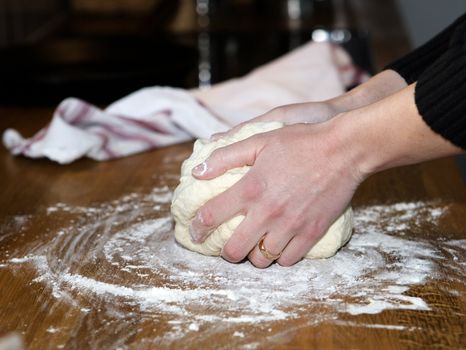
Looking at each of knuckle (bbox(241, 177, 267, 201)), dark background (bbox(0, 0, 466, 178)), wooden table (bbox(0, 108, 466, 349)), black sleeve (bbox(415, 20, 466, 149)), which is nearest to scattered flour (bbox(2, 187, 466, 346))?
wooden table (bbox(0, 108, 466, 349))

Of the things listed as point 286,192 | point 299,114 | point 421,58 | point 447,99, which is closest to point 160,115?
point 299,114

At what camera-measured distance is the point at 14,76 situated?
6.57 feet

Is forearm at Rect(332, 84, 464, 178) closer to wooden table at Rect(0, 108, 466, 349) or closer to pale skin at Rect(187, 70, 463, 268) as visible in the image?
pale skin at Rect(187, 70, 463, 268)

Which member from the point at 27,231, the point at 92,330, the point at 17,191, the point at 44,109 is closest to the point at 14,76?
the point at 44,109

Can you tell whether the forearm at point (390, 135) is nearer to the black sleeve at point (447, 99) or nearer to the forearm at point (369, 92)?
the black sleeve at point (447, 99)

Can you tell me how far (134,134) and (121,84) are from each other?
0.25m

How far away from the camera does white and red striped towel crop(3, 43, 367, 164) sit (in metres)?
1.75

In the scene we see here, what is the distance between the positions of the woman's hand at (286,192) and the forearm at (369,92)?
0.26 metres

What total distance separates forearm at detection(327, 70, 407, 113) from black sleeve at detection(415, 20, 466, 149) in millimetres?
300

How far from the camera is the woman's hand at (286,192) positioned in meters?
1.18

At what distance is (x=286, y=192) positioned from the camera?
1.18 m

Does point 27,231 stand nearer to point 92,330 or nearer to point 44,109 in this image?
point 92,330

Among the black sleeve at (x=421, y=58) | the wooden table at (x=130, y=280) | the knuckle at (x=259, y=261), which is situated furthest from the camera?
the black sleeve at (x=421, y=58)

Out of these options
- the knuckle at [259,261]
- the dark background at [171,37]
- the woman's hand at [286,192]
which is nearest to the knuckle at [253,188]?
the woman's hand at [286,192]
